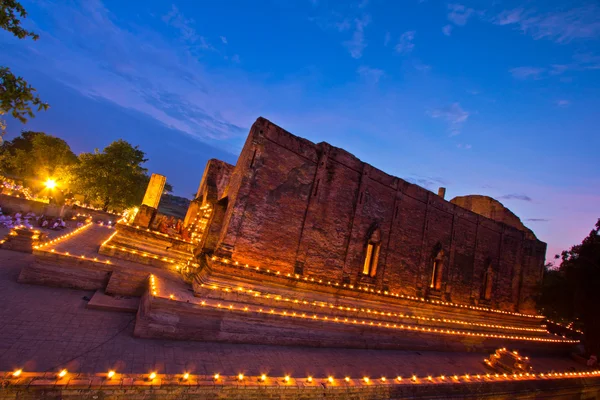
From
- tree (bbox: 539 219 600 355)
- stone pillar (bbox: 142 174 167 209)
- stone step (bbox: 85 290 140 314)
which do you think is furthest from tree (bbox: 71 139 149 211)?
tree (bbox: 539 219 600 355)

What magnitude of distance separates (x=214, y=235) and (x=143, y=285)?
2932 millimetres

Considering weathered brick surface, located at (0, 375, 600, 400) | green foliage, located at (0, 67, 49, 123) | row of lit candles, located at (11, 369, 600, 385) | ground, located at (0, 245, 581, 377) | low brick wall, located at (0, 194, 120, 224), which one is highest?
green foliage, located at (0, 67, 49, 123)

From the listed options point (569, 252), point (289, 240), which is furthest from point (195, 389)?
point (569, 252)

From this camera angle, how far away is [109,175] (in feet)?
88.1

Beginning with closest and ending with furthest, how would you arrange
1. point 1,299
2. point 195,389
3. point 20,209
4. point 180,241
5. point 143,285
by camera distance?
1. point 195,389
2. point 1,299
3. point 143,285
4. point 180,241
5. point 20,209

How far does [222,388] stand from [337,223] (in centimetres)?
805

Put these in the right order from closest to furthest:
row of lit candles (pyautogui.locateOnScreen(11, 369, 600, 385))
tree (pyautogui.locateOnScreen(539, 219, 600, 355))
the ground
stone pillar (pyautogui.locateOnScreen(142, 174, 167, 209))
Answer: row of lit candles (pyautogui.locateOnScreen(11, 369, 600, 385)) → the ground → tree (pyautogui.locateOnScreen(539, 219, 600, 355)) → stone pillar (pyautogui.locateOnScreen(142, 174, 167, 209))

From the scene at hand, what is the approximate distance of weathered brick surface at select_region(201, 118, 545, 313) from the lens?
1002 cm

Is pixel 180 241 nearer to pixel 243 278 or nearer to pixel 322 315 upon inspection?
pixel 243 278

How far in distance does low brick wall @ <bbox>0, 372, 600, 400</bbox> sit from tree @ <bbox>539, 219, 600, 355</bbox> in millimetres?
14909

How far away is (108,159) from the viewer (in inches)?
1065

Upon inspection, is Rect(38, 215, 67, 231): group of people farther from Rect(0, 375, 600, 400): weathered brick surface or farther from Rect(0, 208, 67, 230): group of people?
Rect(0, 375, 600, 400): weathered brick surface

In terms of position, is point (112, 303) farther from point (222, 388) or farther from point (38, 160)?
point (38, 160)

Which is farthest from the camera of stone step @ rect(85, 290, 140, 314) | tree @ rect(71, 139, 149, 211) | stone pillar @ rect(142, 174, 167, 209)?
tree @ rect(71, 139, 149, 211)
